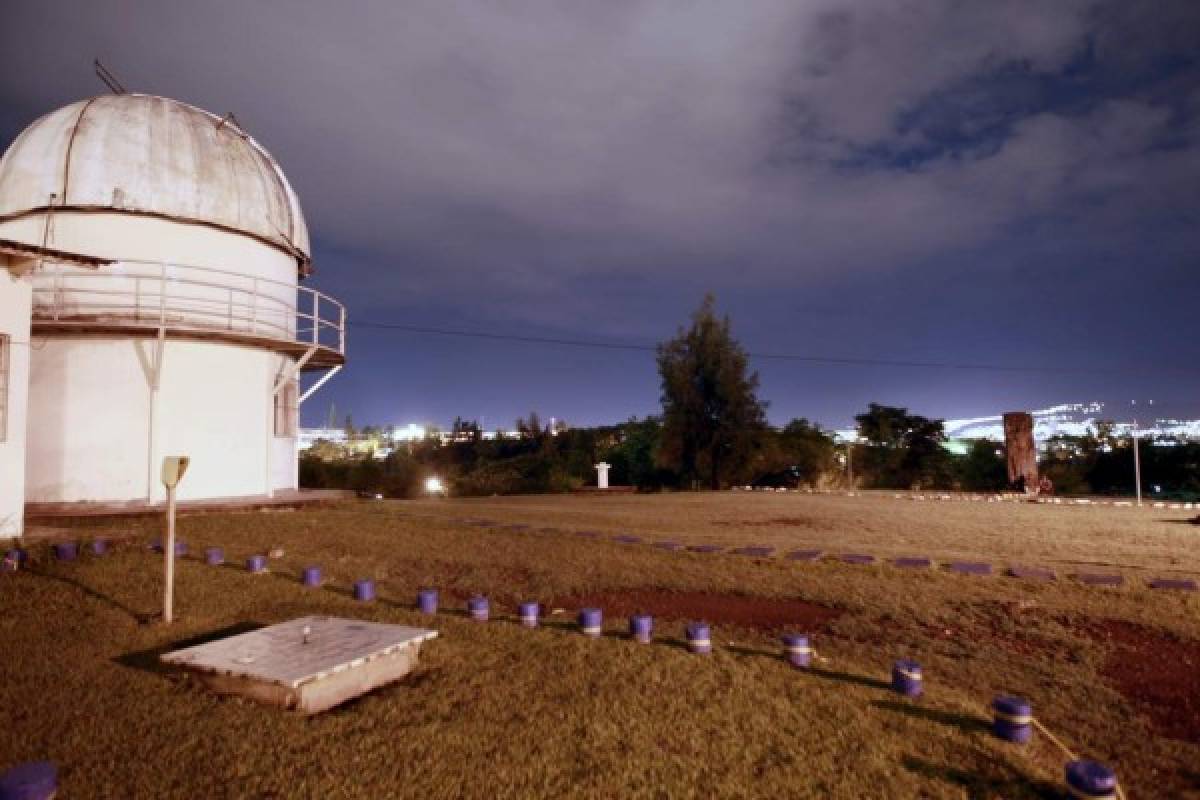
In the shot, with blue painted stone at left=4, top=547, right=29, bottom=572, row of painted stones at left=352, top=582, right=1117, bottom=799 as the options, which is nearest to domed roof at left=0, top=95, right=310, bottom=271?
blue painted stone at left=4, top=547, right=29, bottom=572

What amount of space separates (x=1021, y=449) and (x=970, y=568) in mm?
17158

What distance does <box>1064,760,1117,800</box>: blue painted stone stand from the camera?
132 inches

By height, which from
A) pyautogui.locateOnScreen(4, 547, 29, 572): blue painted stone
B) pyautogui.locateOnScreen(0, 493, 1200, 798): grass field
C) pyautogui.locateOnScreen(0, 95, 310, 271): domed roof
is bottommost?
pyautogui.locateOnScreen(0, 493, 1200, 798): grass field

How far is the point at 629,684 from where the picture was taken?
203 inches

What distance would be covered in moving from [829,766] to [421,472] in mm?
37861

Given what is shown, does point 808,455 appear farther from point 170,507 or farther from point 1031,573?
point 170,507

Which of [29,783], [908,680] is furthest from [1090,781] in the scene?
[29,783]

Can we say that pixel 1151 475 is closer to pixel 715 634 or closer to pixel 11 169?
pixel 715 634

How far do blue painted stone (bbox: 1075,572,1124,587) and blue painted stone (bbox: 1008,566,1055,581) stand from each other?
1.08 ft

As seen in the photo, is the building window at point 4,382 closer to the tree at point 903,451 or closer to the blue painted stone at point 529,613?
the blue painted stone at point 529,613

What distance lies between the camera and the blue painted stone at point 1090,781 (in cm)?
335

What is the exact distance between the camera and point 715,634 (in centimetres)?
709

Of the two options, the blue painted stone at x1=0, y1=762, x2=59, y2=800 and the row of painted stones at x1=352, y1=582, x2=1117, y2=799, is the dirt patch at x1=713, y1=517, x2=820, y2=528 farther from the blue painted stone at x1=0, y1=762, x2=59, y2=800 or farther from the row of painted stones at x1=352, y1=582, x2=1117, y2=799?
the blue painted stone at x1=0, y1=762, x2=59, y2=800

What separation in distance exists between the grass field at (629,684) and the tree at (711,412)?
1821cm
